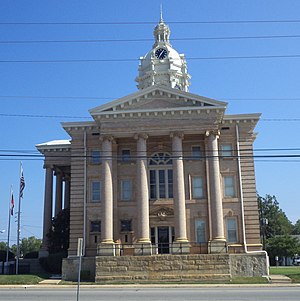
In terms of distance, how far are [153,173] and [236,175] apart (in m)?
7.27

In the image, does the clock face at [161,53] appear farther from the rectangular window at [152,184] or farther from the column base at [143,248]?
the column base at [143,248]

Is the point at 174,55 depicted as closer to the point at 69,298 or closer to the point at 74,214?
the point at 74,214

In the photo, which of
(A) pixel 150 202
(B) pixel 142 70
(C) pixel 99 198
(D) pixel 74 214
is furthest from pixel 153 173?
(B) pixel 142 70

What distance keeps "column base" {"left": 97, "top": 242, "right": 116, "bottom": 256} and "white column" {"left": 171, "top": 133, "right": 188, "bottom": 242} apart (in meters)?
5.24

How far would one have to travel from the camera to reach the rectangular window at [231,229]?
39.5m

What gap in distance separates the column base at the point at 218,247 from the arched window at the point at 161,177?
6046 mm

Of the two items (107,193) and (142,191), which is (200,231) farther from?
(107,193)

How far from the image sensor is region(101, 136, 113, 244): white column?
38.5 m

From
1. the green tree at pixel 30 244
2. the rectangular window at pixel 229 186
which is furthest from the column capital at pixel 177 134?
the green tree at pixel 30 244

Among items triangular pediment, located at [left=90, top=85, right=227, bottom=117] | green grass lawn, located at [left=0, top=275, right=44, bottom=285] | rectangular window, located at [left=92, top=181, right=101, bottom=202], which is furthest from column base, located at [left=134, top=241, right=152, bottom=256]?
triangular pediment, located at [left=90, top=85, right=227, bottom=117]

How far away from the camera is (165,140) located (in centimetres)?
4197

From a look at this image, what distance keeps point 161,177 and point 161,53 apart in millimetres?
26667

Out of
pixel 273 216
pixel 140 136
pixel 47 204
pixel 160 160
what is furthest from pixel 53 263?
pixel 273 216

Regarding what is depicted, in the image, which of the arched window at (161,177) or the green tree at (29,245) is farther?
the green tree at (29,245)
